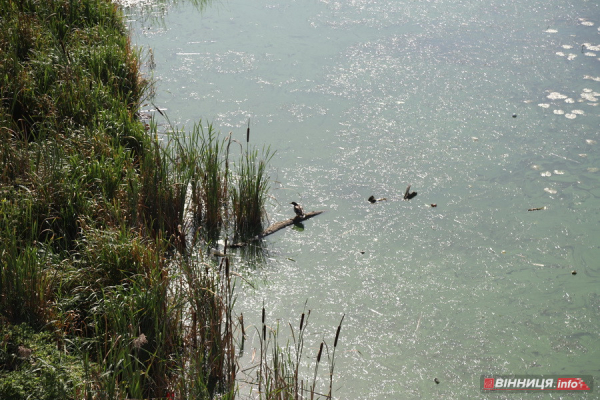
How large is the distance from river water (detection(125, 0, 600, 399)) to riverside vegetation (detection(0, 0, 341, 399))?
265 millimetres

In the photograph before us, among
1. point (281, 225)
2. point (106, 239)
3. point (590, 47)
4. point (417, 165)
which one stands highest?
point (590, 47)

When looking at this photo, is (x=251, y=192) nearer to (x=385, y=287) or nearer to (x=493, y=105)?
(x=385, y=287)

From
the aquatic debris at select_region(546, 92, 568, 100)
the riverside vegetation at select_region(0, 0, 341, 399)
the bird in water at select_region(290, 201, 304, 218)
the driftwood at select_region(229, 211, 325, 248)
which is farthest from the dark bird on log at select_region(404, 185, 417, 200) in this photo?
the aquatic debris at select_region(546, 92, 568, 100)

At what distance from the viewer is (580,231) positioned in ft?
11.6

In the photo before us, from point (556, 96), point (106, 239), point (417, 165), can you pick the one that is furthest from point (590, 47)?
point (106, 239)

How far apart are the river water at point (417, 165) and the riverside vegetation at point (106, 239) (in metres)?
0.27

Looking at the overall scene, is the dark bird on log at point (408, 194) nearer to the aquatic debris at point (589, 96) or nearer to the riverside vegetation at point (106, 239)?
the riverside vegetation at point (106, 239)

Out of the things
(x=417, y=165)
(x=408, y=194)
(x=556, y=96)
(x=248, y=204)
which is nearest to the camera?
(x=248, y=204)

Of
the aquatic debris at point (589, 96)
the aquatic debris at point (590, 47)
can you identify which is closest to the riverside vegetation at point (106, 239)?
the aquatic debris at point (589, 96)

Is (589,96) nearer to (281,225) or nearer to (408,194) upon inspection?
(408,194)

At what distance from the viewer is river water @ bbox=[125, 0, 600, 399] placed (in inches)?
110

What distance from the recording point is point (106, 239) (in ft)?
9.31

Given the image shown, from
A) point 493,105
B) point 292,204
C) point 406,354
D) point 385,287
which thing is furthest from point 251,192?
point 493,105

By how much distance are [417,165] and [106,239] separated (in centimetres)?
207
